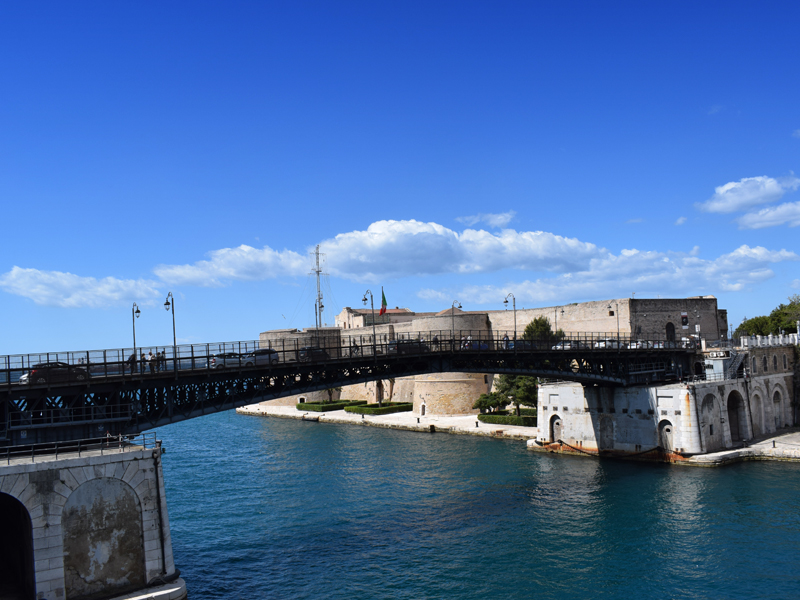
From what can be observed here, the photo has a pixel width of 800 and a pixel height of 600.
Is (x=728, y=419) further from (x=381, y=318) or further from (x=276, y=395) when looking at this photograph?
(x=381, y=318)

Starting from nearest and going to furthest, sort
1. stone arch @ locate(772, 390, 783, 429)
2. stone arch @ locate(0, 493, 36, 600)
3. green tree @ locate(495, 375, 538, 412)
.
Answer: stone arch @ locate(0, 493, 36, 600) → stone arch @ locate(772, 390, 783, 429) → green tree @ locate(495, 375, 538, 412)

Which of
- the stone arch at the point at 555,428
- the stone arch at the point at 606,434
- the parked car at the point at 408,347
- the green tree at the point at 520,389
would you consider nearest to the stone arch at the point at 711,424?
the stone arch at the point at 606,434

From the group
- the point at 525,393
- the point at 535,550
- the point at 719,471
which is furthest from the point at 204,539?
the point at 525,393

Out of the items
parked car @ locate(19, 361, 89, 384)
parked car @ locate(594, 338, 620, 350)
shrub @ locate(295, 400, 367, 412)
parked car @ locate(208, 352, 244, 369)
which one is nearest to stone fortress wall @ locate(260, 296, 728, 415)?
shrub @ locate(295, 400, 367, 412)

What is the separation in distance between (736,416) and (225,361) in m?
40.6

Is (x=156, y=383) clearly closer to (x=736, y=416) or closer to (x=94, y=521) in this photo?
(x=94, y=521)

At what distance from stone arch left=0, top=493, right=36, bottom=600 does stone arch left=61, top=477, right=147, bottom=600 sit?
120 centimetres

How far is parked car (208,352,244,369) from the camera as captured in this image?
30.6 metres

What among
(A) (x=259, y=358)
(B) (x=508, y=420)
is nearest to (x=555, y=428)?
(B) (x=508, y=420)

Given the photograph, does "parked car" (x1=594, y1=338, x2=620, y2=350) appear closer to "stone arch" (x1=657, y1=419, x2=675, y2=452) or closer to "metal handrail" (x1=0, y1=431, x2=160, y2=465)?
"stone arch" (x1=657, y1=419, x2=675, y2=452)

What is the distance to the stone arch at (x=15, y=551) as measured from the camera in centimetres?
2241

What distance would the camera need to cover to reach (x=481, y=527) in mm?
33156

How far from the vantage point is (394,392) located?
87.6m

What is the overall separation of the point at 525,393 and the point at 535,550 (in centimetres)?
3379
